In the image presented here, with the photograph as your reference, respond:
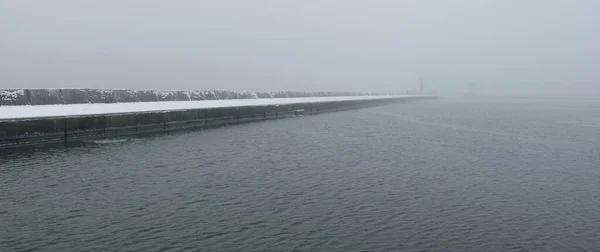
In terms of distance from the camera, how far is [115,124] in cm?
2973

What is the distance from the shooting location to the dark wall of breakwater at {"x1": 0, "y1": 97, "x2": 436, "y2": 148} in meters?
24.0

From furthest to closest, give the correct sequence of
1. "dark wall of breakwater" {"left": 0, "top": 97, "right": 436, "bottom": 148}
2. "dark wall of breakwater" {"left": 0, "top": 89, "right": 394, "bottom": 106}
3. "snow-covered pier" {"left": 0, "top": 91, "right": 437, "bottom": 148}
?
"dark wall of breakwater" {"left": 0, "top": 89, "right": 394, "bottom": 106} < "snow-covered pier" {"left": 0, "top": 91, "right": 437, "bottom": 148} < "dark wall of breakwater" {"left": 0, "top": 97, "right": 436, "bottom": 148}

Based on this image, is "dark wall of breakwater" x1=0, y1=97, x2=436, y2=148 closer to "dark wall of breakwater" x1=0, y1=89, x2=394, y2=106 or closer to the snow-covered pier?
the snow-covered pier

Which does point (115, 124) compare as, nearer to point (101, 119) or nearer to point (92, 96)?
point (101, 119)

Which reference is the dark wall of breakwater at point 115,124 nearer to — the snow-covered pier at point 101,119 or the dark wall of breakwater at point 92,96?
the snow-covered pier at point 101,119

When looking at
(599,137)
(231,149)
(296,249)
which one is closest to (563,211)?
(296,249)

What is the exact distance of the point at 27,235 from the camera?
32.9 feet

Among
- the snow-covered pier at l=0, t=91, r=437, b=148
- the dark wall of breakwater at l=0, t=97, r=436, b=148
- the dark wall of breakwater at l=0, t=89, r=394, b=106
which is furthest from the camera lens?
the dark wall of breakwater at l=0, t=89, r=394, b=106

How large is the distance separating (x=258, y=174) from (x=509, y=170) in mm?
11236

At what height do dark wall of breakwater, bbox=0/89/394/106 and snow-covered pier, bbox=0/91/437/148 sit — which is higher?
dark wall of breakwater, bbox=0/89/394/106

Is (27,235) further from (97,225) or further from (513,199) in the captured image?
(513,199)

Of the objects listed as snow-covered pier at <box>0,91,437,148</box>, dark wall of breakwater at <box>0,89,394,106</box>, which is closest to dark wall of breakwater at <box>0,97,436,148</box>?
snow-covered pier at <box>0,91,437,148</box>

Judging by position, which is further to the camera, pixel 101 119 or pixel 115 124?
pixel 115 124

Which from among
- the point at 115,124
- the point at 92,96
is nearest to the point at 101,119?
the point at 115,124
